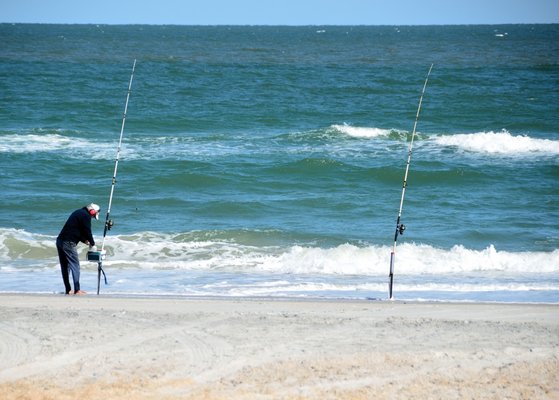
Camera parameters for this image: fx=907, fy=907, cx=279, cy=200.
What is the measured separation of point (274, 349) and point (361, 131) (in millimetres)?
16879

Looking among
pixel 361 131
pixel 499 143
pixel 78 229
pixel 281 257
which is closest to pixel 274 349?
pixel 78 229

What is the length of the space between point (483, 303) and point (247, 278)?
313 cm

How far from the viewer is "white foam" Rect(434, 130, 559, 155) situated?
2158 centimetres

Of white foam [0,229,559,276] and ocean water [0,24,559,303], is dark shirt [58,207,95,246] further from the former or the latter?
white foam [0,229,559,276]

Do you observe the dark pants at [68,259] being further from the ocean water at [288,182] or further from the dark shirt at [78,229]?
the ocean water at [288,182]

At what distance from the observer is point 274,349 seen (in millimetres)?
7250

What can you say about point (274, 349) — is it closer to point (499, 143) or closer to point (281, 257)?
point (281, 257)

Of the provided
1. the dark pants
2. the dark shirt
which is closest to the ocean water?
the dark pants

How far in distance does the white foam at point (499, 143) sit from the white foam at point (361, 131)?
1485 millimetres

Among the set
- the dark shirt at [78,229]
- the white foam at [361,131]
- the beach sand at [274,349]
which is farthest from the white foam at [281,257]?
the white foam at [361,131]

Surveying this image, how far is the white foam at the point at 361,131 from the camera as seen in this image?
23375 millimetres

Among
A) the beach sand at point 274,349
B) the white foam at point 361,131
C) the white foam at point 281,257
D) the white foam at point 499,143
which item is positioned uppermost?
the white foam at point 361,131

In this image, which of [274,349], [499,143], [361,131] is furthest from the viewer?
[361,131]

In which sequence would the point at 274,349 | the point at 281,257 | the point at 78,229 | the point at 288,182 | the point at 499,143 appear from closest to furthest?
the point at 274,349, the point at 78,229, the point at 281,257, the point at 288,182, the point at 499,143
